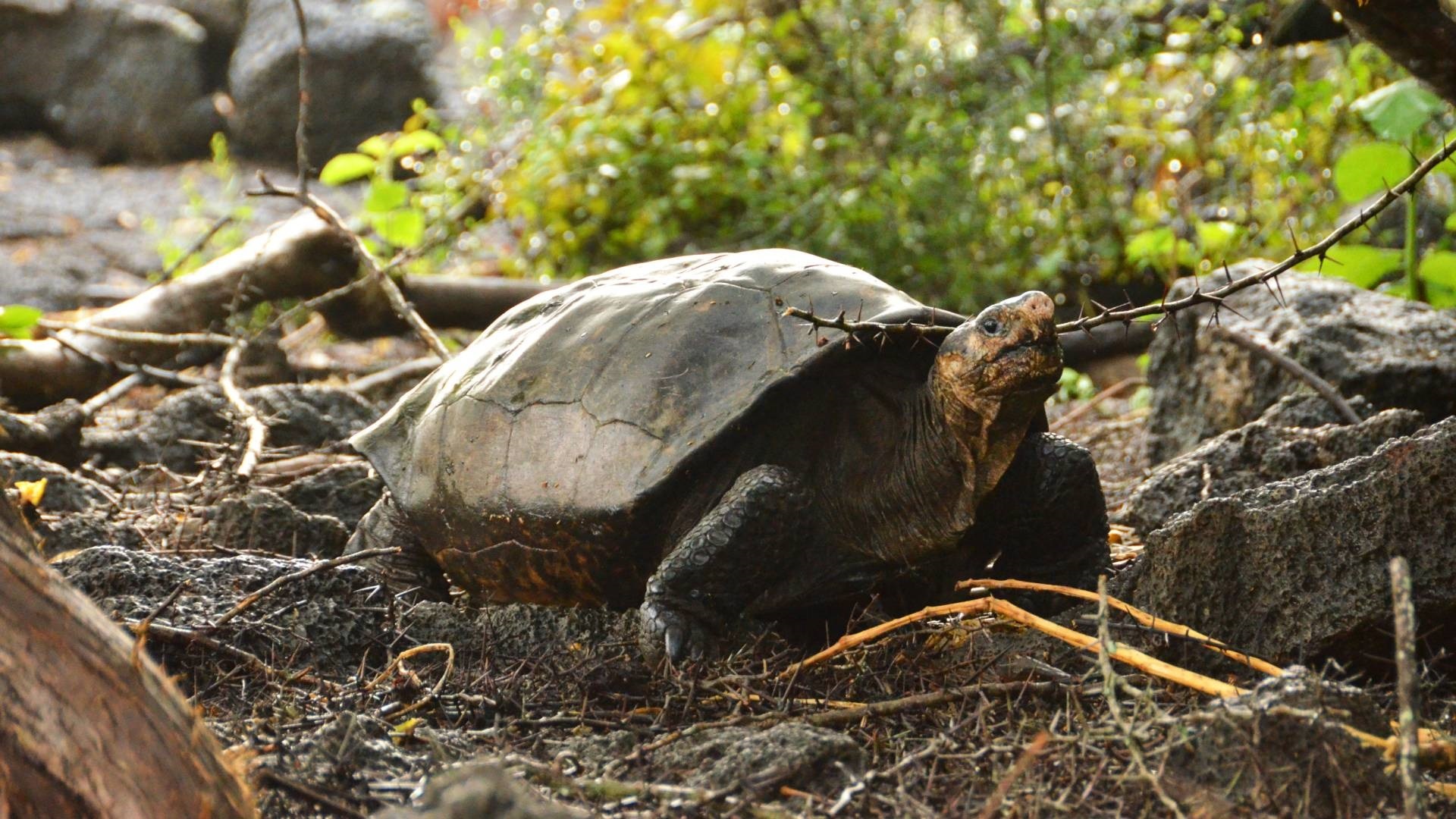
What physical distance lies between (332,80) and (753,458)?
1138 centimetres

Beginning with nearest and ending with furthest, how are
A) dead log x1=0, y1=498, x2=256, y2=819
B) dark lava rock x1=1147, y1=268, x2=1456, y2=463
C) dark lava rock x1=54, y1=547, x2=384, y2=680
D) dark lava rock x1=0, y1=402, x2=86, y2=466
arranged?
dead log x1=0, y1=498, x2=256, y2=819 < dark lava rock x1=54, y1=547, x2=384, y2=680 < dark lava rock x1=1147, y1=268, x2=1456, y2=463 < dark lava rock x1=0, y1=402, x2=86, y2=466

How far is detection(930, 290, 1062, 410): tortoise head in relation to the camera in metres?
2.74

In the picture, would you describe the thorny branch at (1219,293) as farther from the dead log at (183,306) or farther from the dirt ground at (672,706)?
the dead log at (183,306)

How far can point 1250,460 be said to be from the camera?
12.2ft

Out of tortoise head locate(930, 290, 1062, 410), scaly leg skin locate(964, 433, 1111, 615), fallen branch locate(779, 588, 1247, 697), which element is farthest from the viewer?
scaly leg skin locate(964, 433, 1111, 615)

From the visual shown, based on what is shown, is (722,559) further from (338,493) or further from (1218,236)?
(1218,236)

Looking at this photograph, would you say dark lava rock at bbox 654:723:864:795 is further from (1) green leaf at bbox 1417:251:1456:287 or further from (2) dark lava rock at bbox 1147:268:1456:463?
(1) green leaf at bbox 1417:251:1456:287

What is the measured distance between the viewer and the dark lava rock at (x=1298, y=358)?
4.34 m

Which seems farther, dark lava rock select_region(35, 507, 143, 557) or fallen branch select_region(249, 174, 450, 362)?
fallen branch select_region(249, 174, 450, 362)

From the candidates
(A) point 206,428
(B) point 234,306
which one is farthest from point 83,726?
(B) point 234,306

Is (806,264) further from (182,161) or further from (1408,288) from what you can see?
(182,161)

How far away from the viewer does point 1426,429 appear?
271 cm

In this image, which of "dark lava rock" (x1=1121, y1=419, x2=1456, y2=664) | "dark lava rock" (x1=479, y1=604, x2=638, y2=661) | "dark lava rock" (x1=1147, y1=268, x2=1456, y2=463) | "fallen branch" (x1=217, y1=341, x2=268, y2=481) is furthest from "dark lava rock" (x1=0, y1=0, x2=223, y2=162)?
"dark lava rock" (x1=1121, y1=419, x2=1456, y2=664)

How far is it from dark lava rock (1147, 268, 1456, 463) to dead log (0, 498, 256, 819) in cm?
326
